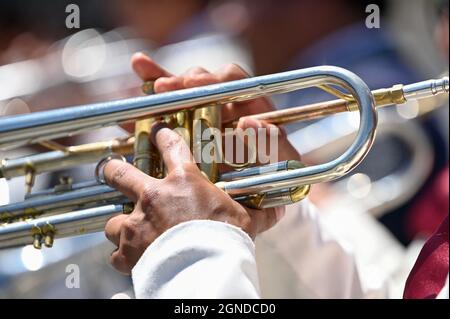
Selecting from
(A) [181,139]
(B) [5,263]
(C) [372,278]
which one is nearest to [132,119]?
(A) [181,139]

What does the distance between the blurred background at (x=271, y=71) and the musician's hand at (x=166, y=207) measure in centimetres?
86

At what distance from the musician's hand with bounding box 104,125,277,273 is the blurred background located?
0.86m

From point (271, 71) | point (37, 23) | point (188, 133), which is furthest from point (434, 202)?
point (37, 23)

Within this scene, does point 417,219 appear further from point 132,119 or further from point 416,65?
point 132,119

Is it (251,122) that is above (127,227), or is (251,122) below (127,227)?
above

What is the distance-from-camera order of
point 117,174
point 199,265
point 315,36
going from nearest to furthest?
1. point 199,265
2. point 117,174
3. point 315,36

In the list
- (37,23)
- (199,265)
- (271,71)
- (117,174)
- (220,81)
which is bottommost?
(199,265)

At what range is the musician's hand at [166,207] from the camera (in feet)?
3.65

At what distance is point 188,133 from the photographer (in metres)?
1.32

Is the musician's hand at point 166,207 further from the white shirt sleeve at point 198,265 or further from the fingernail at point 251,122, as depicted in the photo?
the fingernail at point 251,122

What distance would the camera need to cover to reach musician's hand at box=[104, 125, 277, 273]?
111 cm

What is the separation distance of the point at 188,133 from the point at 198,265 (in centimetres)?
31

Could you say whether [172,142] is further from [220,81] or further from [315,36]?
[315,36]

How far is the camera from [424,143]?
2.83 metres
